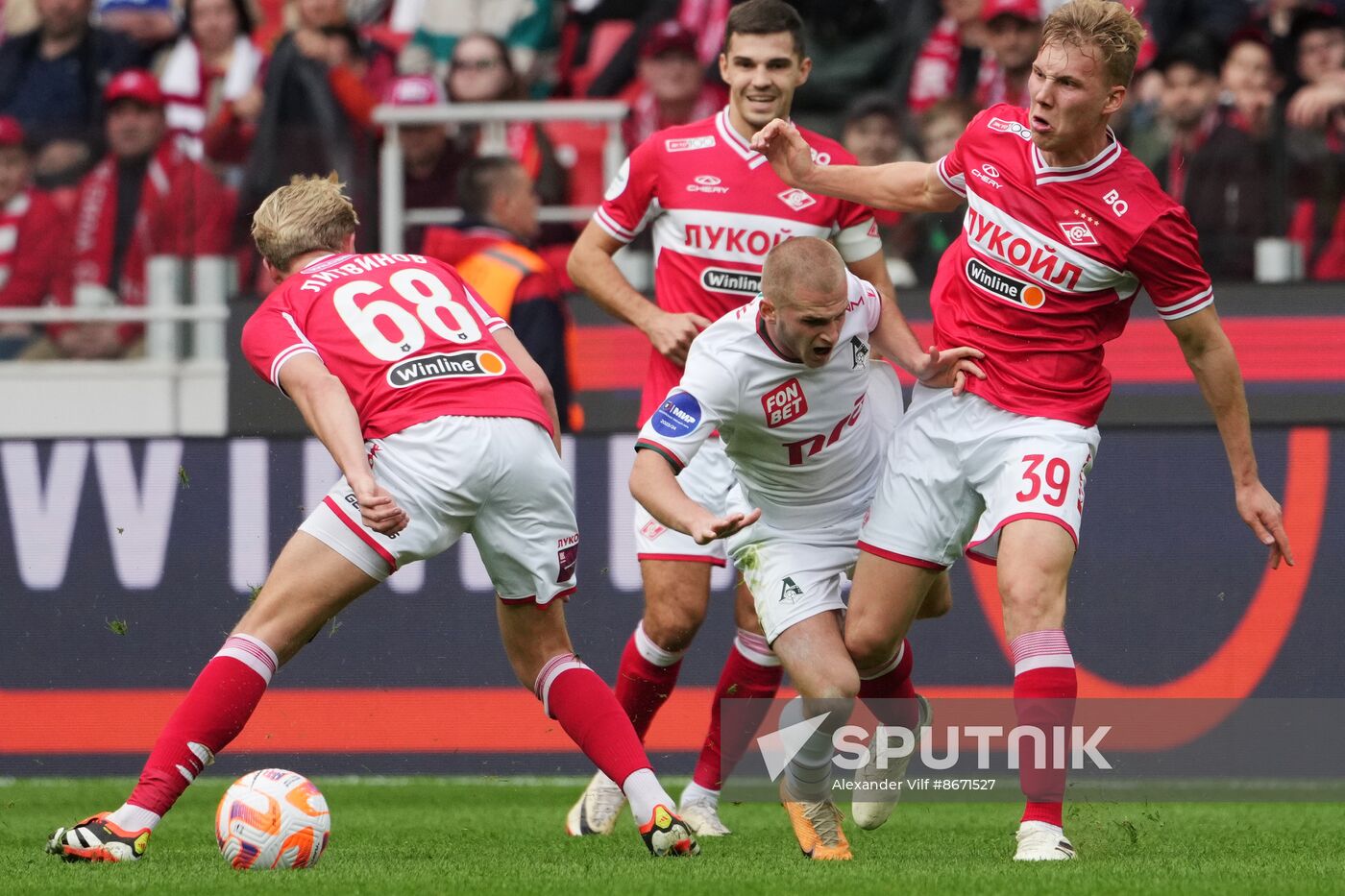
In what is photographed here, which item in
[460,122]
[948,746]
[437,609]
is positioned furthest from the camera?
[460,122]

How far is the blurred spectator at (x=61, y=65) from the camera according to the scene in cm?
1076

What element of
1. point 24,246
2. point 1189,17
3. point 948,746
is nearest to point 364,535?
point 948,746

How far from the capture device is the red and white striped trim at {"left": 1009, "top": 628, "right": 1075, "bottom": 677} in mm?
5086

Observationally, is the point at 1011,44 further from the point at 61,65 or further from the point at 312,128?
the point at 61,65

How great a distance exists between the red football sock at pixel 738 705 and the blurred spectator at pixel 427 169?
11.5ft

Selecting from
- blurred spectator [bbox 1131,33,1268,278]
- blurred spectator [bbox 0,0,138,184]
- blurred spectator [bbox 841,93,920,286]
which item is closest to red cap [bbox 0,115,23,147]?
blurred spectator [bbox 0,0,138,184]

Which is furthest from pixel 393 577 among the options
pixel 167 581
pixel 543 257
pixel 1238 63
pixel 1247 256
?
pixel 1238 63

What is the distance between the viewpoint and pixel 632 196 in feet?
21.0

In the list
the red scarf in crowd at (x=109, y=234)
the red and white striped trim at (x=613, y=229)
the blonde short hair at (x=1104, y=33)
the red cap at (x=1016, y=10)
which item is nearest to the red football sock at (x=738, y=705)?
the red and white striped trim at (x=613, y=229)

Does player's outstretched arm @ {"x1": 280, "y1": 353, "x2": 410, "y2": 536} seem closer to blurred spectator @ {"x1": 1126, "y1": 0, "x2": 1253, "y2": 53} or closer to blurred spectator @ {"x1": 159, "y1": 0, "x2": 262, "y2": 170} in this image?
blurred spectator @ {"x1": 159, "y1": 0, "x2": 262, "y2": 170}

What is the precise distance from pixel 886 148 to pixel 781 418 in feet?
11.5

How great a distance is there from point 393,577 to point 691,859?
2831 mm

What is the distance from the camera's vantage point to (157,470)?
308 inches

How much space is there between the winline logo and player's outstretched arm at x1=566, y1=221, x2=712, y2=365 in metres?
1.25
